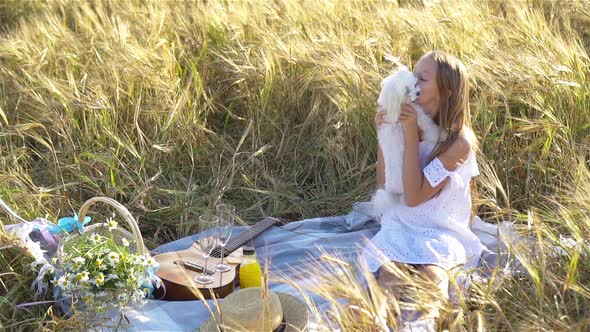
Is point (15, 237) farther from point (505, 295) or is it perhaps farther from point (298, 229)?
point (505, 295)

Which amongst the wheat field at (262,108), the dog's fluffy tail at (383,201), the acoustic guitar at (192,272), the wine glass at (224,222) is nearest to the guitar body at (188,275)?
the acoustic guitar at (192,272)

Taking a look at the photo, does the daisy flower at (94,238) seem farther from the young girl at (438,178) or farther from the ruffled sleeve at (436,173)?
the ruffled sleeve at (436,173)

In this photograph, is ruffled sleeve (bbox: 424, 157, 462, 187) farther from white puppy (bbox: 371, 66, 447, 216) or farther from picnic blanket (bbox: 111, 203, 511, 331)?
picnic blanket (bbox: 111, 203, 511, 331)

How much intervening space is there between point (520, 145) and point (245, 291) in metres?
1.93

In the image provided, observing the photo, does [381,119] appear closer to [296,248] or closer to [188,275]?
[296,248]

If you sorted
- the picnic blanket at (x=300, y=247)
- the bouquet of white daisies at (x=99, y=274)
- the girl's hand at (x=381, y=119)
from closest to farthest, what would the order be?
the bouquet of white daisies at (x=99, y=274)
the picnic blanket at (x=300, y=247)
the girl's hand at (x=381, y=119)

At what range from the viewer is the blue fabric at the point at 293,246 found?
10.5 feet

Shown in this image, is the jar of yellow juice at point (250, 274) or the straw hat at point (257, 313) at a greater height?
the straw hat at point (257, 313)

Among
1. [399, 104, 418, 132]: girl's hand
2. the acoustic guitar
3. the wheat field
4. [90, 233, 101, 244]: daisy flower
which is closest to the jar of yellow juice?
the acoustic guitar

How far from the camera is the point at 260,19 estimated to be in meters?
5.14

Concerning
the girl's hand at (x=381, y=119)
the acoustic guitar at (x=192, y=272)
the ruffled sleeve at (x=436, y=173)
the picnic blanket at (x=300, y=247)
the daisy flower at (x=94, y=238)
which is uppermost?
the daisy flower at (x=94, y=238)

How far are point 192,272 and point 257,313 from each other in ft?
2.33

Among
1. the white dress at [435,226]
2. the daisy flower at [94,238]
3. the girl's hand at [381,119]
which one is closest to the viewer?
the daisy flower at [94,238]

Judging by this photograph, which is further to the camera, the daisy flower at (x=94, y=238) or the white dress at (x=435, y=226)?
the white dress at (x=435, y=226)
